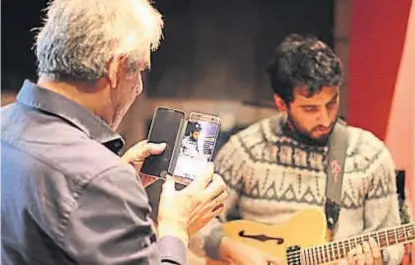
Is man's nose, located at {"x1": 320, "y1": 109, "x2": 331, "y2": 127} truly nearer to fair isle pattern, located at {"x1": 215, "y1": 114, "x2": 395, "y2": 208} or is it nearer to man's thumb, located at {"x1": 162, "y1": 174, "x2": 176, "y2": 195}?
fair isle pattern, located at {"x1": 215, "y1": 114, "x2": 395, "y2": 208}

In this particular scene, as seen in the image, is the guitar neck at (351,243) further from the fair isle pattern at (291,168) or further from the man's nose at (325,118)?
the man's nose at (325,118)

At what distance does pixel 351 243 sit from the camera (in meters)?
1.47

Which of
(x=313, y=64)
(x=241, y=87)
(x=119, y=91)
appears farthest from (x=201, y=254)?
(x=119, y=91)

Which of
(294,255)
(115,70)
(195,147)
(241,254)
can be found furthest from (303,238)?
(115,70)

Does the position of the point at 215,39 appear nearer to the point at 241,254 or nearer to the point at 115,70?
the point at 241,254

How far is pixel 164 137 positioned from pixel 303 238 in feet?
1.55

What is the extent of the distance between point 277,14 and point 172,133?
0.55 metres

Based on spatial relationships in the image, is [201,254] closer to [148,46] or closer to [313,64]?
[313,64]

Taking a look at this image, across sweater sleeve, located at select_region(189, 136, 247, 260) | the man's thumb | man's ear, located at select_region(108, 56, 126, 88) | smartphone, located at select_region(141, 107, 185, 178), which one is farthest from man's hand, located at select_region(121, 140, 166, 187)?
sweater sleeve, located at select_region(189, 136, 247, 260)

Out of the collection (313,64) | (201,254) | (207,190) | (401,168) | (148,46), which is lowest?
(201,254)

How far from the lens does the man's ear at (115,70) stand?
0.90 m

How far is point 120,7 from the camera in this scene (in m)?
0.91

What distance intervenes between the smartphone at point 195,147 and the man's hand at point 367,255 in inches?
17.5

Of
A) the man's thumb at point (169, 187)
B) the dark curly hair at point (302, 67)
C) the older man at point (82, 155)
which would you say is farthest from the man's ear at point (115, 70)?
the dark curly hair at point (302, 67)
